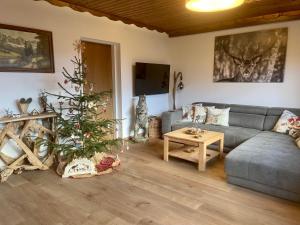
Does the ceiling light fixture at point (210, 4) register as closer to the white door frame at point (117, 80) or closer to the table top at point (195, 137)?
the table top at point (195, 137)

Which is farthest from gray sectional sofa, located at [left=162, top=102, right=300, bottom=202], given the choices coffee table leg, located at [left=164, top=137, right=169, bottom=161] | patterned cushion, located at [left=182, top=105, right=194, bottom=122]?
coffee table leg, located at [left=164, top=137, right=169, bottom=161]

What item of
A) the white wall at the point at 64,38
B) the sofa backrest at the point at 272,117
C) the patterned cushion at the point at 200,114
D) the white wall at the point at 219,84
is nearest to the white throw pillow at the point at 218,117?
the patterned cushion at the point at 200,114

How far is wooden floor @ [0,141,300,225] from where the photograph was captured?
211 centimetres

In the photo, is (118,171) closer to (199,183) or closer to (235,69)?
(199,183)

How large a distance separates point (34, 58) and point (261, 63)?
3.86 m

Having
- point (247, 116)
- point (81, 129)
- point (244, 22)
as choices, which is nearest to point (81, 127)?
point (81, 129)

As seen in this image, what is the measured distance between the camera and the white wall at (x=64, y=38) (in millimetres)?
3043

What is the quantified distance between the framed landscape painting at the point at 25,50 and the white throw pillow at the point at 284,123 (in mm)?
3717

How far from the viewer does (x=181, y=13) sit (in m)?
3.91

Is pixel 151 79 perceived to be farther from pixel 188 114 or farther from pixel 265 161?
pixel 265 161

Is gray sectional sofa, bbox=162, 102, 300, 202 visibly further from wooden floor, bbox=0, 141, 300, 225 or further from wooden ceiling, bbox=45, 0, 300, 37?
wooden ceiling, bbox=45, 0, 300, 37

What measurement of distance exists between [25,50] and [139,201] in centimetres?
252

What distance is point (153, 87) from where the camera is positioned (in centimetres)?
503

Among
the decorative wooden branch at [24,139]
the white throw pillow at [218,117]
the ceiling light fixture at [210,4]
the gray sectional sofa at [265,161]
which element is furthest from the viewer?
the white throw pillow at [218,117]
